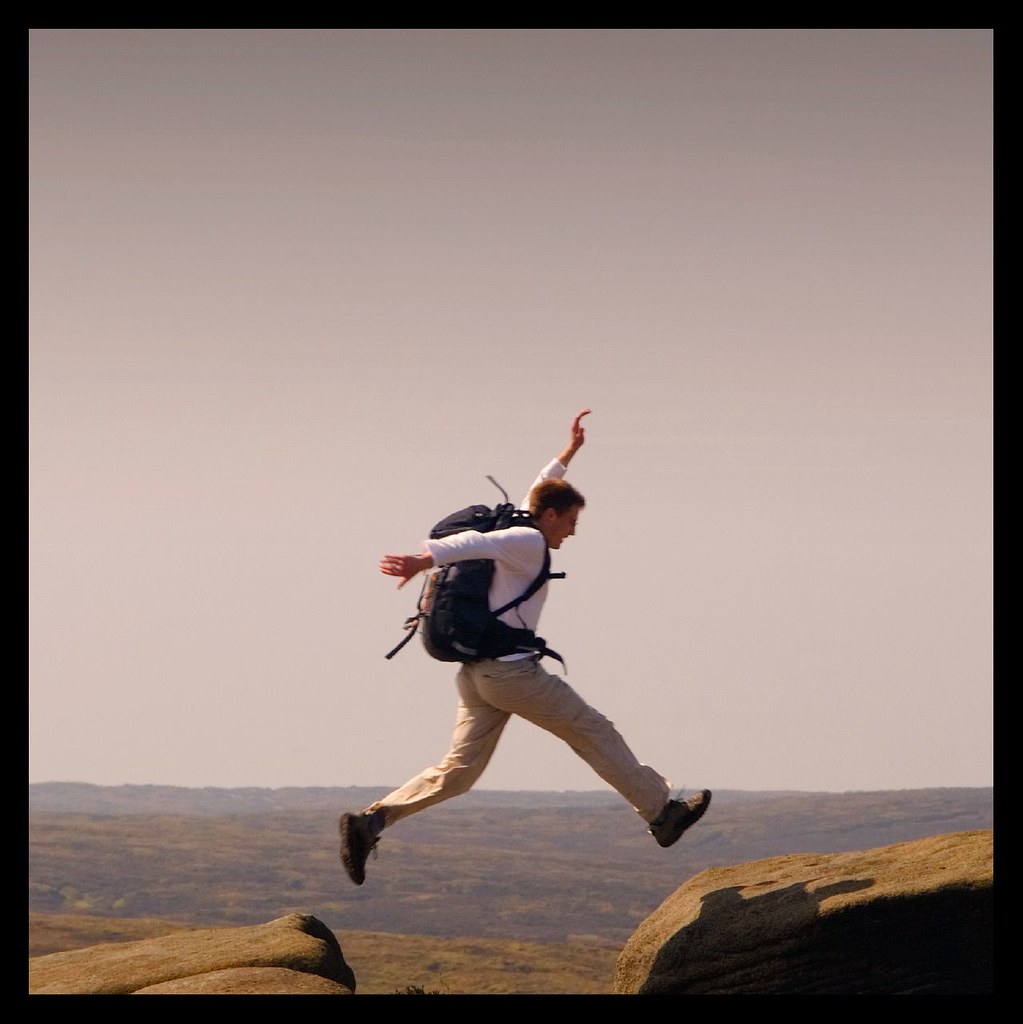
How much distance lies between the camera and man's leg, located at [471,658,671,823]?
14.5 meters

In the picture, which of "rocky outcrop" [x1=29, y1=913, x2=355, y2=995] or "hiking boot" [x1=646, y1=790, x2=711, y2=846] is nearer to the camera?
"hiking boot" [x1=646, y1=790, x2=711, y2=846]

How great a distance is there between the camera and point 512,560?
14234 millimetres

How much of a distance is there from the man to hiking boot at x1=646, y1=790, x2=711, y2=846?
0.01 m

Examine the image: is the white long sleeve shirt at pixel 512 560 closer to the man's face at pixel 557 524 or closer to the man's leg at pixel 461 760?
the man's face at pixel 557 524

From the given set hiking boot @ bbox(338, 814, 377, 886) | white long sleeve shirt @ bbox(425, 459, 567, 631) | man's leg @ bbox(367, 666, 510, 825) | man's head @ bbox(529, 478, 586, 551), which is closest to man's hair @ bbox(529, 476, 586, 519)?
man's head @ bbox(529, 478, 586, 551)

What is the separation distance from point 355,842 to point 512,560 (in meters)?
3.38

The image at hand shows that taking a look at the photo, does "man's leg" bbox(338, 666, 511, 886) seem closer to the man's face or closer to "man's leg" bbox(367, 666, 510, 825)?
"man's leg" bbox(367, 666, 510, 825)

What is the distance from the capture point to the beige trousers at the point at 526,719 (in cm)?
1455

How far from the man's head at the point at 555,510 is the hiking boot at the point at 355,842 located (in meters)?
3.53

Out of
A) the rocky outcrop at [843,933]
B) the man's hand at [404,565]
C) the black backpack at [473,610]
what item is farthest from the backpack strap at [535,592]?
the rocky outcrop at [843,933]
